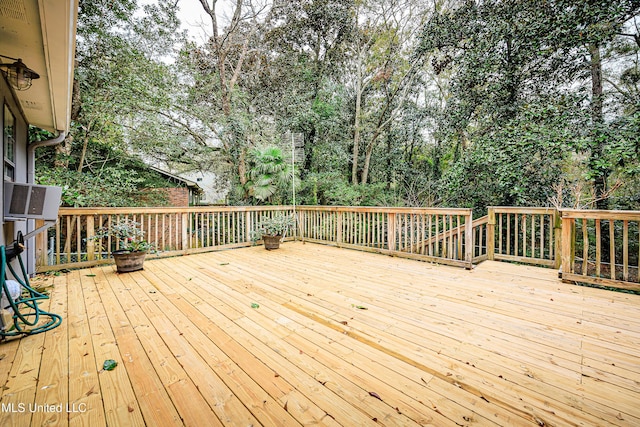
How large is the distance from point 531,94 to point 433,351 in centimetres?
747

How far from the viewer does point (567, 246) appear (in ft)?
10.6

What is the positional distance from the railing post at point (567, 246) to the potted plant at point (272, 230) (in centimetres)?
445

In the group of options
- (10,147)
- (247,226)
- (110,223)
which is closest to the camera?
(10,147)

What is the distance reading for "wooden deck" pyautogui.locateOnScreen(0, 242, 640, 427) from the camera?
48.5 inches

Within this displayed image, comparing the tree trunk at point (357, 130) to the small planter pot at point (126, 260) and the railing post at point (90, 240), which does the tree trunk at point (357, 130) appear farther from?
the railing post at point (90, 240)

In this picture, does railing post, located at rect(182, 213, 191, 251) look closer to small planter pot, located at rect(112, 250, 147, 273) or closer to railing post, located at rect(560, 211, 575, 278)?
small planter pot, located at rect(112, 250, 147, 273)

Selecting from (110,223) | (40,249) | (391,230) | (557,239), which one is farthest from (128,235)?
(557,239)

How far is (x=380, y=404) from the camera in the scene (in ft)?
4.18

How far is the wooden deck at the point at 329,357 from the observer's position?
1.23 metres

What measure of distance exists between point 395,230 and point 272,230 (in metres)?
2.49

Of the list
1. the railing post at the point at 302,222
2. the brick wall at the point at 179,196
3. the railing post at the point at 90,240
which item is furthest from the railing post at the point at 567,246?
the brick wall at the point at 179,196

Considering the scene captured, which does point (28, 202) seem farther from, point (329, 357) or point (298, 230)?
point (298, 230)

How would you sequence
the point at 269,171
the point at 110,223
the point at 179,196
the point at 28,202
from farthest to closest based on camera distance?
the point at 179,196 < the point at 269,171 < the point at 110,223 < the point at 28,202

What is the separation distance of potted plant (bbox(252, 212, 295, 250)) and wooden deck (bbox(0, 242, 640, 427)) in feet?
7.50
